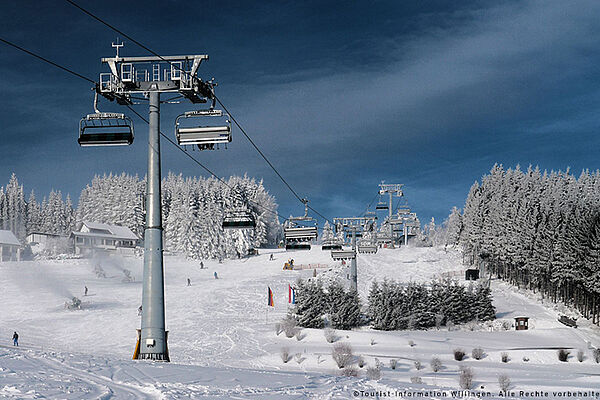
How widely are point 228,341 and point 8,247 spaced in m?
90.5

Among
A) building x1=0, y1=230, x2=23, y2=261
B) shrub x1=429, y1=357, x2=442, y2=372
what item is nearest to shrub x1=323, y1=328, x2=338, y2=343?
Result: shrub x1=429, y1=357, x2=442, y2=372

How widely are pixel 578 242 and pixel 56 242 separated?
108980mm

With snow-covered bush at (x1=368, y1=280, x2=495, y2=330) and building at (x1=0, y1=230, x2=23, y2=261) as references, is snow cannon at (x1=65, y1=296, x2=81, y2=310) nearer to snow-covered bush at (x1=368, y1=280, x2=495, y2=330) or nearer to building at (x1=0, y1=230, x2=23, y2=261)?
snow-covered bush at (x1=368, y1=280, x2=495, y2=330)

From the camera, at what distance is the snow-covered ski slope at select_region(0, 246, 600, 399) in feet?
41.6

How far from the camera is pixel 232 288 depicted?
72.2 metres

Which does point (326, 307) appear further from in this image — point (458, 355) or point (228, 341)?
point (458, 355)

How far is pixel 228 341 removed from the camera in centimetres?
4150

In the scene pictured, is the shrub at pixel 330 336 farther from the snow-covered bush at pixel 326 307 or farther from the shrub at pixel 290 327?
the snow-covered bush at pixel 326 307

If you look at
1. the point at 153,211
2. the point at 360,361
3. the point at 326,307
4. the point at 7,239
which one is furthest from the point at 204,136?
the point at 7,239

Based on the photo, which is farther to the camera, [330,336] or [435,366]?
[330,336]

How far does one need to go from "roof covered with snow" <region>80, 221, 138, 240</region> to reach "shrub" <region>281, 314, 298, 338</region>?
79.8 m

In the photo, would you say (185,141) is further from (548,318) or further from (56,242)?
(56,242)

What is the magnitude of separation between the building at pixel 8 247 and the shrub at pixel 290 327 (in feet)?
278

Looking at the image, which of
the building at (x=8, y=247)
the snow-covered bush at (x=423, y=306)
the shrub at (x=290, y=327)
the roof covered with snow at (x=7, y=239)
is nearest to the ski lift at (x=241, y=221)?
the shrub at (x=290, y=327)
